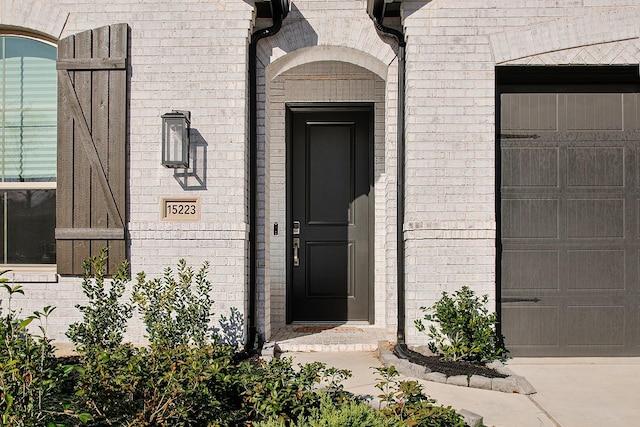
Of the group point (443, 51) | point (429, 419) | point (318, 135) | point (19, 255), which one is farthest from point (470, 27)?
point (19, 255)

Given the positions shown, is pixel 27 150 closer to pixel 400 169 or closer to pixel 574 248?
pixel 400 169

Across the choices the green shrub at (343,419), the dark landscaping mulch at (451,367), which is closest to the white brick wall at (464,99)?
the dark landscaping mulch at (451,367)

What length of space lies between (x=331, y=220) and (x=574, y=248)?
254 centimetres

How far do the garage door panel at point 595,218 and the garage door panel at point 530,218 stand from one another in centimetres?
14

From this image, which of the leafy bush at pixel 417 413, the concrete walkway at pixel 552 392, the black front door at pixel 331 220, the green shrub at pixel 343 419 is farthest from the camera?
the black front door at pixel 331 220

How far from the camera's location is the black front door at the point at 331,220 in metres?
6.52

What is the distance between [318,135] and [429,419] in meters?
4.24

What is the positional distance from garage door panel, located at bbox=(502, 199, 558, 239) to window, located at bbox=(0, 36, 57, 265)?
402cm

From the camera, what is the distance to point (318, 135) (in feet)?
21.7

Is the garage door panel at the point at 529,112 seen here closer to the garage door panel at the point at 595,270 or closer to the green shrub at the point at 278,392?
the garage door panel at the point at 595,270

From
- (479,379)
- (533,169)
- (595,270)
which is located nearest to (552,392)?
(479,379)

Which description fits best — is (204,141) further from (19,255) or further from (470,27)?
(470,27)

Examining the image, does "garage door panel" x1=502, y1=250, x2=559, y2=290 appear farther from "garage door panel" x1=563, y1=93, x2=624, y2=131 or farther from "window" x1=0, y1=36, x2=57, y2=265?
"window" x1=0, y1=36, x2=57, y2=265

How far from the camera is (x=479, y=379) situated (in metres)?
4.21
